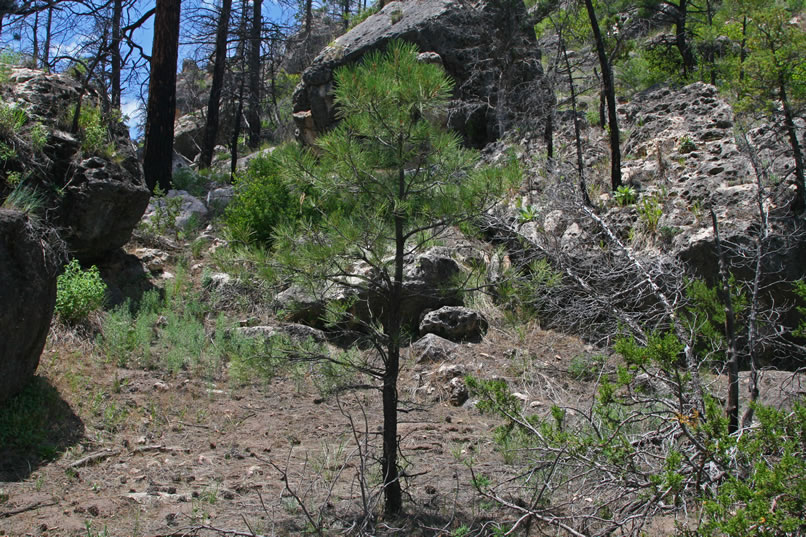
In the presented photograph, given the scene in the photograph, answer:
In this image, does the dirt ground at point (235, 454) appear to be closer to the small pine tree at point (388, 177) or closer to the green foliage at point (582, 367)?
the green foliage at point (582, 367)

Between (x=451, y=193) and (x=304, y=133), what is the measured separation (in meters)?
11.1

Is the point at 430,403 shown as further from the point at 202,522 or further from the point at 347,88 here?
the point at 347,88

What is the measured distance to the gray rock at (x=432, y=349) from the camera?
24.2 ft

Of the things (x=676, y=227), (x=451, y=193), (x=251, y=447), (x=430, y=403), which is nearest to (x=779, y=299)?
(x=676, y=227)

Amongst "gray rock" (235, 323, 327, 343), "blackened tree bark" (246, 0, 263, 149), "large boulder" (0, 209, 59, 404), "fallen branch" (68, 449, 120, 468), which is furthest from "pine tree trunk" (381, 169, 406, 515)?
"blackened tree bark" (246, 0, 263, 149)

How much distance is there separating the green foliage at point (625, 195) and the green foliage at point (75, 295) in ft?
22.1

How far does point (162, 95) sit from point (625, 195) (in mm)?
8142

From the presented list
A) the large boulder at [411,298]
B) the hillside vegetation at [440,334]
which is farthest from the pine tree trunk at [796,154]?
the large boulder at [411,298]

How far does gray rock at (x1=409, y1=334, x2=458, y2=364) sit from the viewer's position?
24.2 feet

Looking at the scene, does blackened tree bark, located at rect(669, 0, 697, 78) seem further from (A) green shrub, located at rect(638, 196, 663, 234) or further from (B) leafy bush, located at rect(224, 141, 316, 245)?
(B) leafy bush, located at rect(224, 141, 316, 245)

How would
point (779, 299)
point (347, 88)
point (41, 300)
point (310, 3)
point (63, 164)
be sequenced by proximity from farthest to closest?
point (310, 3) < point (63, 164) < point (779, 299) < point (41, 300) < point (347, 88)

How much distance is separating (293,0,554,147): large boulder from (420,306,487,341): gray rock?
5064mm

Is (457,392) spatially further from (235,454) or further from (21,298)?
(21,298)

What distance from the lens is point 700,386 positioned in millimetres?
3844
